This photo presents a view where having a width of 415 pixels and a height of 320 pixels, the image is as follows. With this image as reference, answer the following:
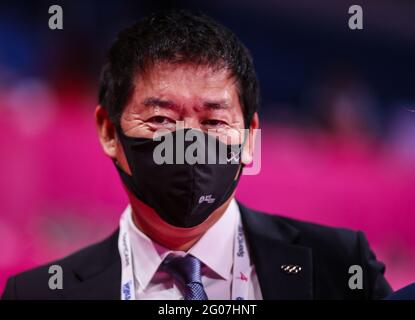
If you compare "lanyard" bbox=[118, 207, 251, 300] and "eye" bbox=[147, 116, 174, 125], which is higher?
"eye" bbox=[147, 116, 174, 125]

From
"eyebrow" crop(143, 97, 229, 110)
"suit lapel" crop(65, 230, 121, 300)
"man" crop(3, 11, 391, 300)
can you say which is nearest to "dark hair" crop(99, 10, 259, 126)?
"man" crop(3, 11, 391, 300)

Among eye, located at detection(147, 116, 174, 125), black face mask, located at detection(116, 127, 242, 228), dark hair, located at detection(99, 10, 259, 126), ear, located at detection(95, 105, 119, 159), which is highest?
dark hair, located at detection(99, 10, 259, 126)

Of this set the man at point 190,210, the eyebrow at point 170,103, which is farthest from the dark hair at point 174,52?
the eyebrow at point 170,103

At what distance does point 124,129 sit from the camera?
2.24 metres

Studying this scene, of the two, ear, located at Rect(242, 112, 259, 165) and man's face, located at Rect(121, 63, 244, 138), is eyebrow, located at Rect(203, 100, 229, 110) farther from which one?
ear, located at Rect(242, 112, 259, 165)

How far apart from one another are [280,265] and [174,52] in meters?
0.78

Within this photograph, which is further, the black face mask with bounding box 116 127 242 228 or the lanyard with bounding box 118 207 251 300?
the lanyard with bounding box 118 207 251 300

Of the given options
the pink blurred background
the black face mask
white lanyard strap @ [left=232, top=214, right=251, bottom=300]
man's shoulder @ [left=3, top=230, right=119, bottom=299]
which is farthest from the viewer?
the pink blurred background

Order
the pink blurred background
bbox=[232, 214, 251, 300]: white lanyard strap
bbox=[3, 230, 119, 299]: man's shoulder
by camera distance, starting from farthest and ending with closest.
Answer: the pink blurred background
bbox=[3, 230, 119, 299]: man's shoulder
bbox=[232, 214, 251, 300]: white lanyard strap

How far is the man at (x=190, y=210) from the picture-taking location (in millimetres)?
2137

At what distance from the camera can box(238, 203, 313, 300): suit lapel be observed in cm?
217

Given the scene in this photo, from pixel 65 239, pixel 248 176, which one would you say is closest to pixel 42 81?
pixel 65 239

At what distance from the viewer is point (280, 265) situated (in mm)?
A: 2219

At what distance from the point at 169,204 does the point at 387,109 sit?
3.71 ft
